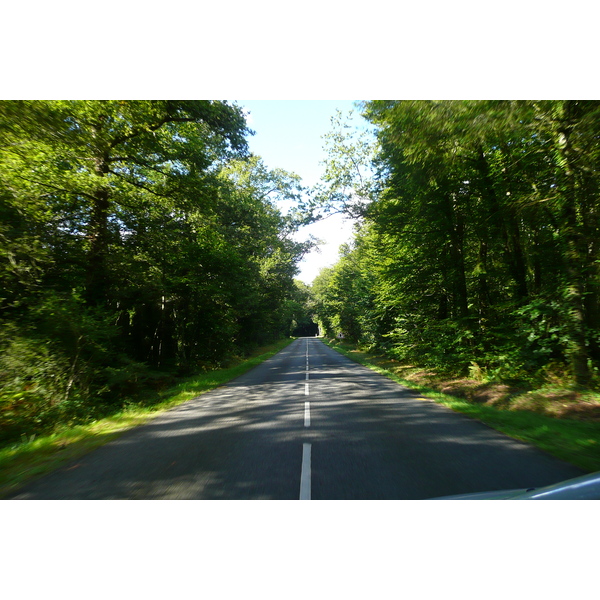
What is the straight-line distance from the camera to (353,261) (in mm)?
38500

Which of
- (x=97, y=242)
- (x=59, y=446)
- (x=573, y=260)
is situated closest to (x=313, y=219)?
(x=97, y=242)

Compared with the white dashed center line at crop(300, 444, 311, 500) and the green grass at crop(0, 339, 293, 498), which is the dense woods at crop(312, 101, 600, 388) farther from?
the green grass at crop(0, 339, 293, 498)

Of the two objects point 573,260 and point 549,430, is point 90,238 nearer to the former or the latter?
point 549,430

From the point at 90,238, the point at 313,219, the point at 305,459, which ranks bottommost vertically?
the point at 305,459

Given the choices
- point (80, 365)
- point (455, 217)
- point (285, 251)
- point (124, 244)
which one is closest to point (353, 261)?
point (285, 251)

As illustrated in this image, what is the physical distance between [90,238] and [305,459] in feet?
36.1

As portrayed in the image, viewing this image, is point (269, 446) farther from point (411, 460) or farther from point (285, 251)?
point (285, 251)

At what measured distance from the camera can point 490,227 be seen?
1165 cm

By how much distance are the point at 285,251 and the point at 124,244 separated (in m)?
23.6

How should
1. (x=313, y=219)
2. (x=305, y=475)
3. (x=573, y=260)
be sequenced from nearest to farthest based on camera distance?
(x=305, y=475)
(x=573, y=260)
(x=313, y=219)

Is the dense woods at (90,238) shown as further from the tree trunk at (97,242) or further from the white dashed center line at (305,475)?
the white dashed center line at (305,475)

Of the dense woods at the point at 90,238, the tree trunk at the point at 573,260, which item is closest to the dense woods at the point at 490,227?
the tree trunk at the point at 573,260

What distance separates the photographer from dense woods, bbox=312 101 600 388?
290 inches

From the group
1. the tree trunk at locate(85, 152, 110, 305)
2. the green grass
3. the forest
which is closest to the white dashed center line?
the green grass
